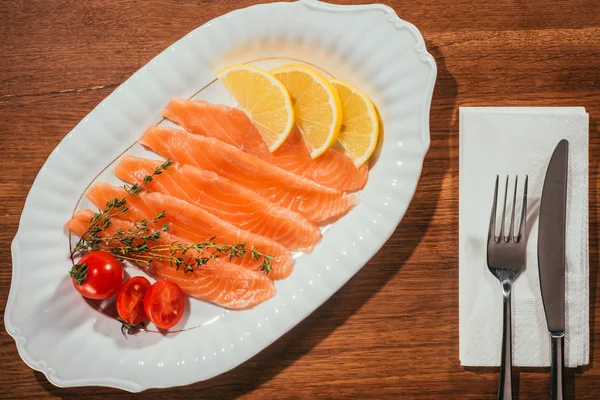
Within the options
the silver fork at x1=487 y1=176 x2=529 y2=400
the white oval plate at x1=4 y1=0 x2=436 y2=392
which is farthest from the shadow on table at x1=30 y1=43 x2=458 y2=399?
the silver fork at x1=487 y1=176 x2=529 y2=400

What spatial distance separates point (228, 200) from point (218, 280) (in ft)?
0.89

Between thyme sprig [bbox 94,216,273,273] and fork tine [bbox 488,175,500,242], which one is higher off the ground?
fork tine [bbox 488,175,500,242]

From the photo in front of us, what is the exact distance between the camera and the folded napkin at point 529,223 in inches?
66.8

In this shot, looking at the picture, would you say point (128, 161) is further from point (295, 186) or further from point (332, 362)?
point (332, 362)

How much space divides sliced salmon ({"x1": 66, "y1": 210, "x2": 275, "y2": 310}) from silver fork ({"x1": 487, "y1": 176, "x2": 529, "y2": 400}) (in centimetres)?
75

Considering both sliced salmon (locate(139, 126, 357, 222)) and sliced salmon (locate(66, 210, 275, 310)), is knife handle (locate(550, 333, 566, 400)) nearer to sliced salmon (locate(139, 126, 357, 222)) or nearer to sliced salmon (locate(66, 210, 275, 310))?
sliced salmon (locate(139, 126, 357, 222))

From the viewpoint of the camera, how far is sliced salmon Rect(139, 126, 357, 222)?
1.73m

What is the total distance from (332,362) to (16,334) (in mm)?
1048

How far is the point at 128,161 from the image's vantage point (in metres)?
1.76

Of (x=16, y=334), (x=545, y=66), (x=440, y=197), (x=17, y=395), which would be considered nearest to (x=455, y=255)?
(x=440, y=197)

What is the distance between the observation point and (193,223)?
1.74 m

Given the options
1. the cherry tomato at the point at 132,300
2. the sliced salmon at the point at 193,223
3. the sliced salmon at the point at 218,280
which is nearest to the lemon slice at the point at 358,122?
the sliced salmon at the point at 193,223

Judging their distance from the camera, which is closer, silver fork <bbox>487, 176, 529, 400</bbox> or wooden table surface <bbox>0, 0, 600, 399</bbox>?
silver fork <bbox>487, 176, 529, 400</bbox>

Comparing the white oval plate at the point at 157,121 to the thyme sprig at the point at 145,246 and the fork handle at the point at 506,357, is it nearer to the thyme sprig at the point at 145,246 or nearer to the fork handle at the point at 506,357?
the thyme sprig at the point at 145,246
